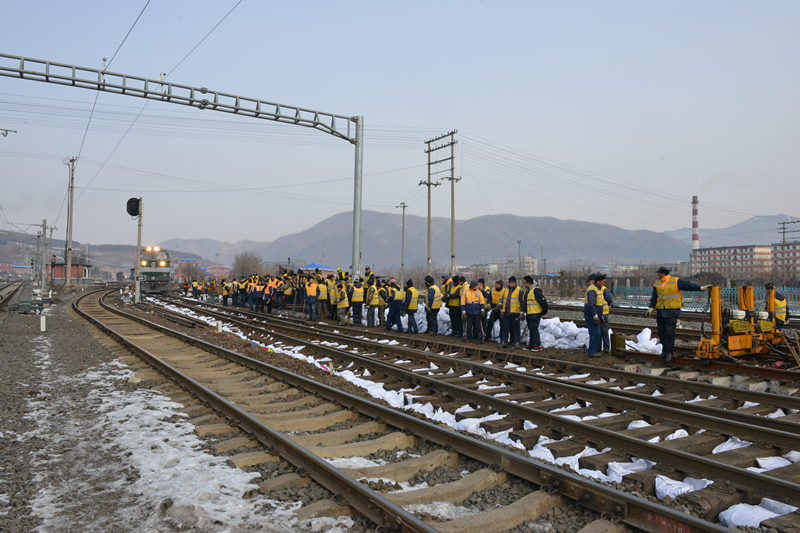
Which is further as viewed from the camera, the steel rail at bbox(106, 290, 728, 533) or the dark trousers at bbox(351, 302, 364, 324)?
the dark trousers at bbox(351, 302, 364, 324)

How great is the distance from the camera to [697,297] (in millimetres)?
28719

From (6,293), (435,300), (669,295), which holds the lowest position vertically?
(6,293)

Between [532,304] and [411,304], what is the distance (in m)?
4.87

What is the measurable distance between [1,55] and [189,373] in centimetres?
1005

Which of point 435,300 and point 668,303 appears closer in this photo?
point 668,303

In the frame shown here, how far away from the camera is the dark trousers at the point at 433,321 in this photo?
16047 millimetres

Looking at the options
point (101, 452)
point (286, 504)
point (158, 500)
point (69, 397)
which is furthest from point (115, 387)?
point (286, 504)

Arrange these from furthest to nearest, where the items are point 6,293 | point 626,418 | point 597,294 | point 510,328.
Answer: point 6,293 → point 510,328 → point 597,294 → point 626,418

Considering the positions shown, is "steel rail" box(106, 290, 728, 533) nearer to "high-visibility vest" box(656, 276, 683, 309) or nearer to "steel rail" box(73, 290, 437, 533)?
"steel rail" box(73, 290, 437, 533)

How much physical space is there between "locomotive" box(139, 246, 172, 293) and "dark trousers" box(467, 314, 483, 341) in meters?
34.2

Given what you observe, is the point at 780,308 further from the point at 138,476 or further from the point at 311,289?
the point at 311,289

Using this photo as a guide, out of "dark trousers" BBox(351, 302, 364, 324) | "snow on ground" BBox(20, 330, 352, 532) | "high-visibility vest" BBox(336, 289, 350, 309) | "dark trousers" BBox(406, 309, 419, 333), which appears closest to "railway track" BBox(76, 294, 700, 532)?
"snow on ground" BBox(20, 330, 352, 532)

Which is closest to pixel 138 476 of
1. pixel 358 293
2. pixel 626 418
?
pixel 626 418

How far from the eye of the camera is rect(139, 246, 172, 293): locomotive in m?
42.4
